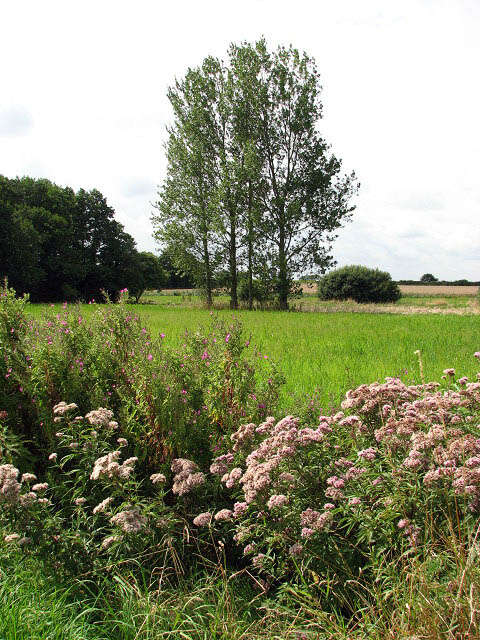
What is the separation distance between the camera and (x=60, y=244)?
43.5 m

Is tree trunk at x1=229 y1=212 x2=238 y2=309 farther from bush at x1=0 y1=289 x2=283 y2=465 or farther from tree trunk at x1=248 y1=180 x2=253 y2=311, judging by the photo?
bush at x1=0 y1=289 x2=283 y2=465

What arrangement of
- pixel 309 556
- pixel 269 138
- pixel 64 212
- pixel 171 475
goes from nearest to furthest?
pixel 309 556, pixel 171 475, pixel 269 138, pixel 64 212

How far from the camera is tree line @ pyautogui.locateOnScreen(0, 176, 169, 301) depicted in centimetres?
3759

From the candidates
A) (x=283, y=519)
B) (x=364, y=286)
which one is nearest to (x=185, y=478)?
(x=283, y=519)

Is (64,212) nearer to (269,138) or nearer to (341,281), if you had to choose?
(269,138)

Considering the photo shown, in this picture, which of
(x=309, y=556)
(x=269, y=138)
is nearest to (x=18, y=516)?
(x=309, y=556)

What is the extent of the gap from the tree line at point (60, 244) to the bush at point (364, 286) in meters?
21.9

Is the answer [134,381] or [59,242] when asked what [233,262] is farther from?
[134,381]

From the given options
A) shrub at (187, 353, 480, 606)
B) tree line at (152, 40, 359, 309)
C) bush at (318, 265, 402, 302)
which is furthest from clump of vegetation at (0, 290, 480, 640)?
bush at (318, 265, 402, 302)

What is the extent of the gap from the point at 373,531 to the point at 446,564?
381 mm

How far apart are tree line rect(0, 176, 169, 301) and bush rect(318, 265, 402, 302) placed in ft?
72.0

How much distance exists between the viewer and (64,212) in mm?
46312

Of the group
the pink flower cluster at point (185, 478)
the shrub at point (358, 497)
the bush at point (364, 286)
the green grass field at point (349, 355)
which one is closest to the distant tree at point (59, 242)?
the bush at point (364, 286)

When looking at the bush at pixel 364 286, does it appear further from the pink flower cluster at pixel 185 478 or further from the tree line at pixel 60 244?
the pink flower cluster at pixel 185 478
